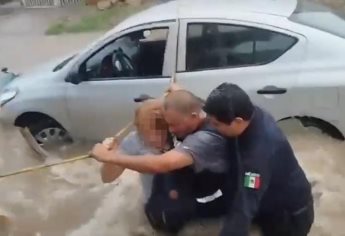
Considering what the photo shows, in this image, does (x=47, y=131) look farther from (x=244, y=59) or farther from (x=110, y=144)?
(x=110, y=144)

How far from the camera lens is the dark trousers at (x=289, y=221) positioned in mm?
4219

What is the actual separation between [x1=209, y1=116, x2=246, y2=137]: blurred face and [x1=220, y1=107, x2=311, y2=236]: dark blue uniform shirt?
0.20 feet

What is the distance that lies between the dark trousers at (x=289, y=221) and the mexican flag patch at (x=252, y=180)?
19.0 inches

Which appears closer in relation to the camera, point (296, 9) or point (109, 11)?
point (296, 9)

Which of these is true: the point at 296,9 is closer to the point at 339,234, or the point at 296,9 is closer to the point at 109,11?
the point at 339,234

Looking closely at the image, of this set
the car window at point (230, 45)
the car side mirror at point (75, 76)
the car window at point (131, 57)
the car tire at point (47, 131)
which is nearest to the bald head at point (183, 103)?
the car window at point (230, 45)

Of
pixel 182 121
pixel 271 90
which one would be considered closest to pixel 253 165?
pixel 182 121

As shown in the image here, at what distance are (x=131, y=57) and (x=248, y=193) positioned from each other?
3.36 meters

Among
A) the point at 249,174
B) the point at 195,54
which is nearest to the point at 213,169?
the point at 249,174

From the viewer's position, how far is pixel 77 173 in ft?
23.8

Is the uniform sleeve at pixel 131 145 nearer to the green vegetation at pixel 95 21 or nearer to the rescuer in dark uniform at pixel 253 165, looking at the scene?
the rescuer in dark uniform at pixel 253 165

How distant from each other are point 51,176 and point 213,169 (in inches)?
139

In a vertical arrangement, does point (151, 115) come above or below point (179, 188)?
above

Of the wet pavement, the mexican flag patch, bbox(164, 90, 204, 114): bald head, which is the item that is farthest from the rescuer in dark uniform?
the wet pavement
